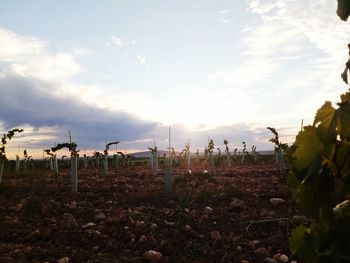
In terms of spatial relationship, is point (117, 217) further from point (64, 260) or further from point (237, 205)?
point (237, 205)

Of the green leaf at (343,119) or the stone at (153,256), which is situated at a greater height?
the green leaf at (343,119)

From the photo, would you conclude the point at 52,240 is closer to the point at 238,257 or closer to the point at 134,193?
the point at 238,257

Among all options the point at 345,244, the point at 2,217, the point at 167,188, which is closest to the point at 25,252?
the point at 2,217

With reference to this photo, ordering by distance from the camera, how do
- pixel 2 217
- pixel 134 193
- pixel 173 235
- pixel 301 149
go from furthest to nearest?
1. pixel 134 193
2. pixel 2 217
3. pixel 173 235
4. pixel 301 149

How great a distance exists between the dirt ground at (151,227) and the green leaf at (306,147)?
10.0ft

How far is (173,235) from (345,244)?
525cm

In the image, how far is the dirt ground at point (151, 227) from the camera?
566 centimetres

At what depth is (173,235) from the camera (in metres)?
6.33

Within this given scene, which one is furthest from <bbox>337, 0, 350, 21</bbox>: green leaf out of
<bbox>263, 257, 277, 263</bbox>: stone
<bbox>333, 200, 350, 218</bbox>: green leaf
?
<bbox>263, 257, 277, 263</bbox>: stone

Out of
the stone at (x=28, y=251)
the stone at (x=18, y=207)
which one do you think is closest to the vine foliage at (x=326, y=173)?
the stone at (x=28, y=251)

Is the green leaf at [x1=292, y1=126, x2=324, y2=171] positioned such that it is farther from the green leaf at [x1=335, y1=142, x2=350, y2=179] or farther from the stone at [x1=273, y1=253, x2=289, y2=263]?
the stone at [x1=273, y1=253, x2=289, y2=263]

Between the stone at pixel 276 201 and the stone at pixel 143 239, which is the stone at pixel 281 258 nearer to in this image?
the stone at pixel 143 239

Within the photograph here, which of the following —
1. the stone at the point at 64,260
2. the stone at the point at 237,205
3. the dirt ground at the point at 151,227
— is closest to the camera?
the stone at the point at 64,260

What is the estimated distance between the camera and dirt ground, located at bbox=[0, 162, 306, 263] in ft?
18.6
